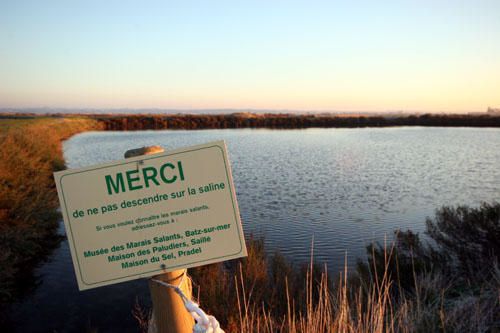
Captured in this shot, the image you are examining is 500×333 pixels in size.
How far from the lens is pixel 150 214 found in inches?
47.9

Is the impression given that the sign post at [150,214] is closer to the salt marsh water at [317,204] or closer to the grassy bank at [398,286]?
the grassy bank at [398,286]

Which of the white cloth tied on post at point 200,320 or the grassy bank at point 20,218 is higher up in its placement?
the white cloth tied on post at point 200,320

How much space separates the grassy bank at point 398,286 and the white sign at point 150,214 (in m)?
2.13

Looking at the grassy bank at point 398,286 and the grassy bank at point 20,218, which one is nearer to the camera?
the grassy bank at point 398,286

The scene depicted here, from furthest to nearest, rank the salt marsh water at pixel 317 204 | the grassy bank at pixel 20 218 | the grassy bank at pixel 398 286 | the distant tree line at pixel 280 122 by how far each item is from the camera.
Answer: the distant tree line at pixel 280 122 < the grassy bank at pixel 20 218 < the salt marsh water at pixel 317 204 < the grassy bank at pixel 398 286

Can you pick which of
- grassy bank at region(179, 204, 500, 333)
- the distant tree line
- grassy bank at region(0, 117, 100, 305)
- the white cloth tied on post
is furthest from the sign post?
the distant tree line

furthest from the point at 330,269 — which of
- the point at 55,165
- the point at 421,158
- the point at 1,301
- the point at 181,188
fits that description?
the point at 421,158

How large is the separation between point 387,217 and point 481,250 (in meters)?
5.18

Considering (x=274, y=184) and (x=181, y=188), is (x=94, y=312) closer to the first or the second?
(x=181, y=188)

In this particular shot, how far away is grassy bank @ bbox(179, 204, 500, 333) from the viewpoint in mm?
3467

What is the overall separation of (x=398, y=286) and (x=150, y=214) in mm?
4887

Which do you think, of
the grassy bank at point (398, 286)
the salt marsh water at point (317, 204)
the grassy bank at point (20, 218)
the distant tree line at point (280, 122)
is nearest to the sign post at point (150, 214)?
the grassy bank at point (398, 286)

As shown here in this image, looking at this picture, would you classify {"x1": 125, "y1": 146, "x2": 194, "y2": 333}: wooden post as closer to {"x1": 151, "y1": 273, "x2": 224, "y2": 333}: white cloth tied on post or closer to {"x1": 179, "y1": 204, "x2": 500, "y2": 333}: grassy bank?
{"x1": 151, "y1": 273, "x2": 224, "y2": 333}: white cloth tied on post

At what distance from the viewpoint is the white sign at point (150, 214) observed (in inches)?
47.6
